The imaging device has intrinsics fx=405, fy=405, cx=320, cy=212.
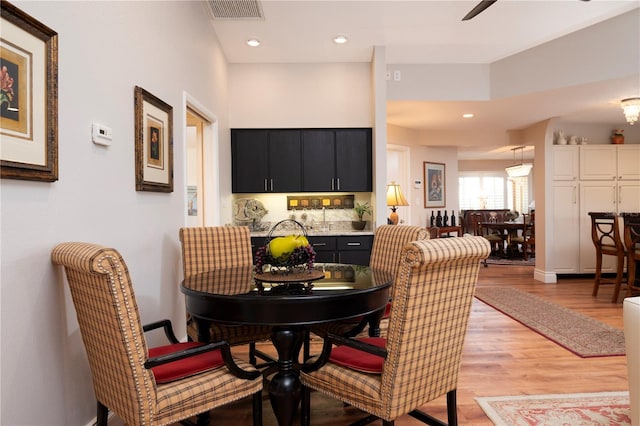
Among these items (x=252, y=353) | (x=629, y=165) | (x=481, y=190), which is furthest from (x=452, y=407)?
(x=481, y=190)

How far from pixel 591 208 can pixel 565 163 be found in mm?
832

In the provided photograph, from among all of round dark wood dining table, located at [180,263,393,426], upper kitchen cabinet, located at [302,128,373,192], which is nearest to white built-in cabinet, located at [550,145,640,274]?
upper kitchen cabinet, located at [302,128,373,192]

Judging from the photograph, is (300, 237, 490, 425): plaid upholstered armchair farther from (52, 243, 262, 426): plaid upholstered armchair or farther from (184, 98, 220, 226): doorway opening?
(184, 98, 220, 226): doorway opening

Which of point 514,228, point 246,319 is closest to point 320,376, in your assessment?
point 246,319

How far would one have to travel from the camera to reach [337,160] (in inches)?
191

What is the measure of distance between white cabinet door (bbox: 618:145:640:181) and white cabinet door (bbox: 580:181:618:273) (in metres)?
0.23

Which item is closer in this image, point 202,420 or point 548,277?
point 202,420

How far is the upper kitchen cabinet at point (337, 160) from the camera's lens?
4.84 meters

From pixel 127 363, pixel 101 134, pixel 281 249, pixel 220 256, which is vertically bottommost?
pixel 127 363

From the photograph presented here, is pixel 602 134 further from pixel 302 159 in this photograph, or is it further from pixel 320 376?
pixel 320 376

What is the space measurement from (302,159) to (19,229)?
142 inches

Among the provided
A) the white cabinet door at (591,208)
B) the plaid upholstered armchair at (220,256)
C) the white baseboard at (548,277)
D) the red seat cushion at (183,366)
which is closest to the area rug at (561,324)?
the white baseboard at (548,277)

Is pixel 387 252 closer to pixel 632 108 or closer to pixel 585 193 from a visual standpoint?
pixel 632 108

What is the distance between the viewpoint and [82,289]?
1.51 metres
